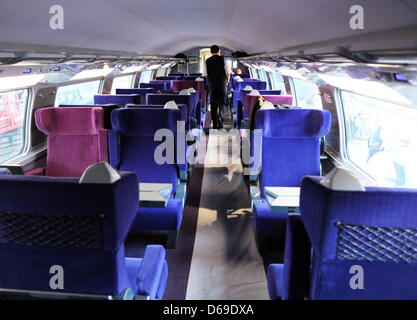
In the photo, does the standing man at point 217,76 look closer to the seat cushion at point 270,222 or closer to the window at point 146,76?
the window at point 146,76

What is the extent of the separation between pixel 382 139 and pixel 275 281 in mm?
2842

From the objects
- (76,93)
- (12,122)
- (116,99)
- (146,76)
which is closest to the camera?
(12,122)

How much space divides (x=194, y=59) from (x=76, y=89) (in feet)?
55.8

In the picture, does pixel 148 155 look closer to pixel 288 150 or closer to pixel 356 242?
pixel 288 150

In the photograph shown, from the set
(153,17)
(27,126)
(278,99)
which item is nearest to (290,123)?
(278,99)

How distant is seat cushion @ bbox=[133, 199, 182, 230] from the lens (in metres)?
3.32

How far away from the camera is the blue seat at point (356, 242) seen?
4.77 feet

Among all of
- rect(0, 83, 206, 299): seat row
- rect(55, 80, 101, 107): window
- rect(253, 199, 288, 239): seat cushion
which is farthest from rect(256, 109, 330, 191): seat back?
rect(55, 80, 101, 107): window

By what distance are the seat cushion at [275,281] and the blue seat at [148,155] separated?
1285 mm

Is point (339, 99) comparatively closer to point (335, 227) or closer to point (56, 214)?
point (335, 227)

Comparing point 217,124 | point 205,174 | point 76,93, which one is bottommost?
point 205,174

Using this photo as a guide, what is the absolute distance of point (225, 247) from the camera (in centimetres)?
353

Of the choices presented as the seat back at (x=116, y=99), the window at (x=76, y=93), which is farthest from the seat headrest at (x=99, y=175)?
the window at (x=76, y=93)

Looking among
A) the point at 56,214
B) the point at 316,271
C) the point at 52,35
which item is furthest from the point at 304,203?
the point at 52,35
